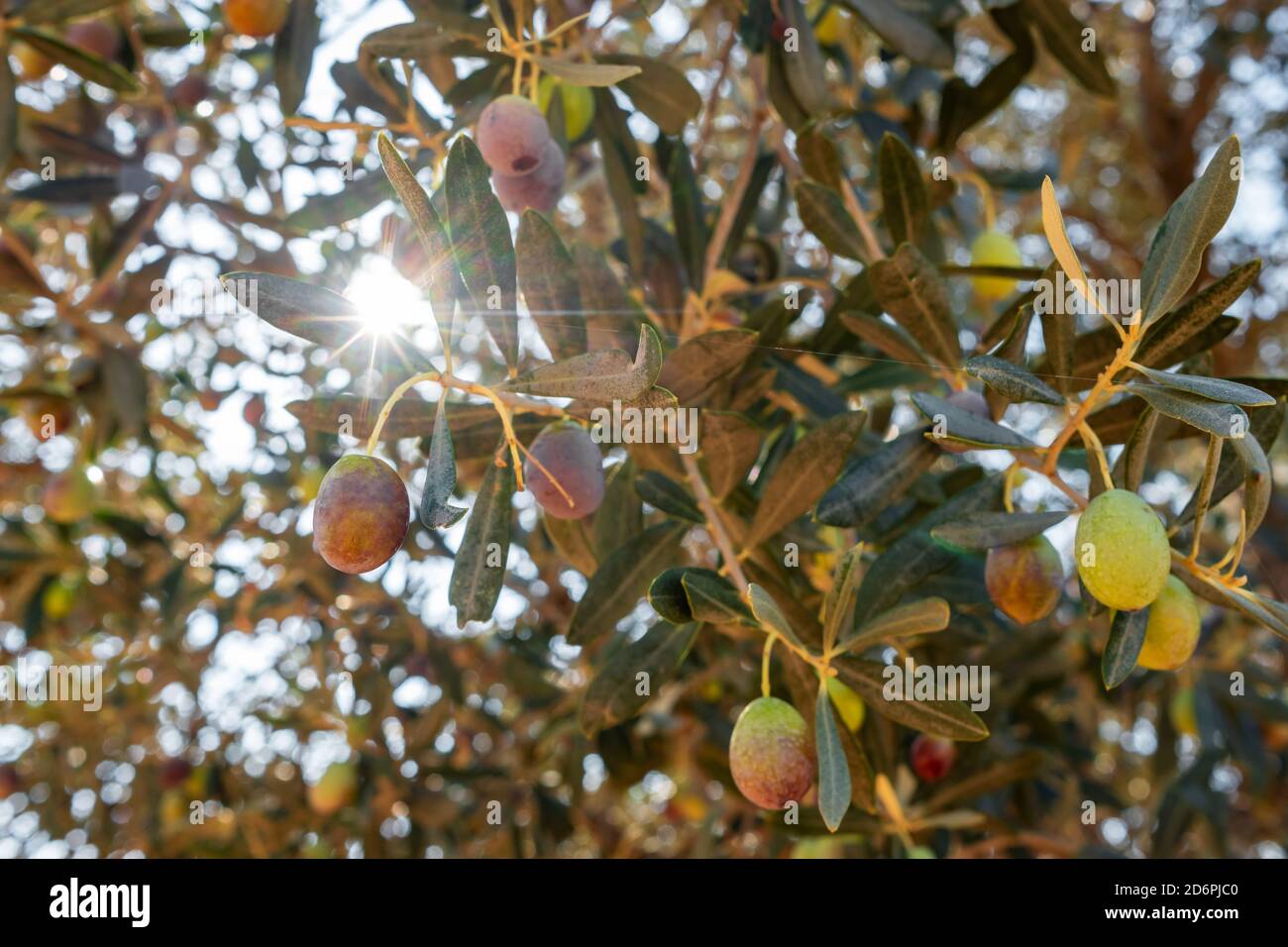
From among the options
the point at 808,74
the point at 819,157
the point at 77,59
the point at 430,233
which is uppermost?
the point at 77,59

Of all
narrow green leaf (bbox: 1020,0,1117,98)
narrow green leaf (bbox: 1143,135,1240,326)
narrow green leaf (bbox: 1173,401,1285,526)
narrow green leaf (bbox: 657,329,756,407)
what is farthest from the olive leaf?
narrow green leaf (bbox: 1020,0,1117,98)

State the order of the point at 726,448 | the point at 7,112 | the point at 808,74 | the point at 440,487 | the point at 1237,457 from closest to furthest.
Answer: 1. the point at 440,487
2. the point at 1237,457
3. the point at 726,448
4. the point at 808,74
5. the point at 7,112

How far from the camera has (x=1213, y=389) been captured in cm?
111

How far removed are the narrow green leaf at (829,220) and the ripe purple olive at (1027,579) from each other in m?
0.62

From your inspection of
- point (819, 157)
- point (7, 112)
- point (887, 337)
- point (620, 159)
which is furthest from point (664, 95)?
point (7, 112)

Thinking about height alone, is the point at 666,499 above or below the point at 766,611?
above

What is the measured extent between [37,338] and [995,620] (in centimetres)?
262

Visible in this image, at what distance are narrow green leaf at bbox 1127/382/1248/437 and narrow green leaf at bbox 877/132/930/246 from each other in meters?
0.64

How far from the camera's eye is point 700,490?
4.98 ft

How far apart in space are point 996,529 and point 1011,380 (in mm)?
222

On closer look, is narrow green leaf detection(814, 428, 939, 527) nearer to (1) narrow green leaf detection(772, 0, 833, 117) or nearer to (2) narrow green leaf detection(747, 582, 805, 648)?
(2) narrow green leaf detection(747, 582, 805, 648)

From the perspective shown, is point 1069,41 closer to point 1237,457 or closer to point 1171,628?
point 1237,457

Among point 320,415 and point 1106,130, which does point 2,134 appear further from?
point 1106,130

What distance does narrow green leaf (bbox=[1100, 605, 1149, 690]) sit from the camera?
47.3 inches
